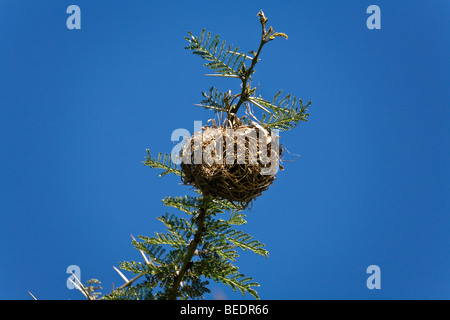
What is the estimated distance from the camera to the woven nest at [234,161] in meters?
3.61

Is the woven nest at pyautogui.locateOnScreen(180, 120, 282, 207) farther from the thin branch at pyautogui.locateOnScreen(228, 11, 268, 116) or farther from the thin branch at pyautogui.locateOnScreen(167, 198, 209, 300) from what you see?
the thin branch at pyautogui.locateOnScreen(167, 198, 209, 300)

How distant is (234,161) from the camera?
3.62 metres

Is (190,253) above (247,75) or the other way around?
the other way around

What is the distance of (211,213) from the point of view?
162 inches

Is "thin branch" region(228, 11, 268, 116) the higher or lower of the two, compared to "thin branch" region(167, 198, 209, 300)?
higher

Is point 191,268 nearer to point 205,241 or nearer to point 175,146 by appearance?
point 205,241

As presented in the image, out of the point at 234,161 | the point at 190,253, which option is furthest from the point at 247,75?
the point at 190,253

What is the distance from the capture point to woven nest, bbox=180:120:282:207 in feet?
11.8

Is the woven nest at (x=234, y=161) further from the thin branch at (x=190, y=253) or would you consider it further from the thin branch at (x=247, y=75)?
the thin branch at (x=190, y=253)

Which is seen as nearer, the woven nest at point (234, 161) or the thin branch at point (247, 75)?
the thin branch at point (247, 75)

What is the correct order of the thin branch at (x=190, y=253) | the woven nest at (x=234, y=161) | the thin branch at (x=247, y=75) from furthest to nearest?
the thin branch at (x=190, y=253), the woven nest at (x=234, y=161), the thin branch at (x=247, y=75)

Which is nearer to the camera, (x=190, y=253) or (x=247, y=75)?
(x=247, y=75)

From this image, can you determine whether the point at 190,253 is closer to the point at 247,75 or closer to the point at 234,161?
the point at 234,161
